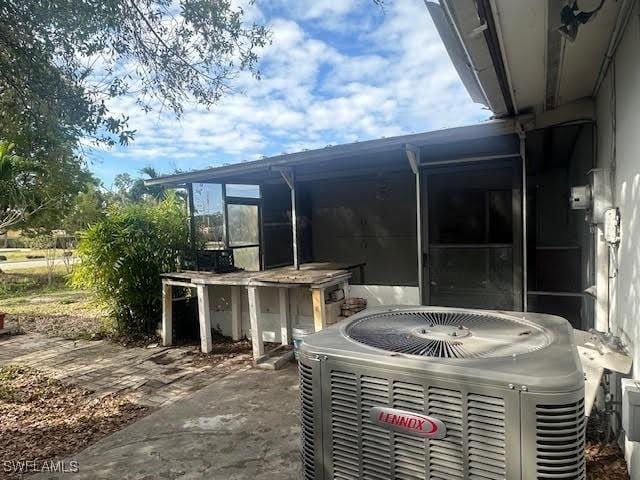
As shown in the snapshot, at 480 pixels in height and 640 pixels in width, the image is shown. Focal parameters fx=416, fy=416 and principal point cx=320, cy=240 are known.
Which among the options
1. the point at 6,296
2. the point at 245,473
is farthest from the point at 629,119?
the point at 6,296

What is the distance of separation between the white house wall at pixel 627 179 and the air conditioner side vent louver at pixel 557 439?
1.31 m

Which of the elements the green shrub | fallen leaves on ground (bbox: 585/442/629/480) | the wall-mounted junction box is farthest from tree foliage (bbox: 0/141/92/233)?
fallen leaves on ground (bbox: 585/442/629/480)

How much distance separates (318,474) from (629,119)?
242cm

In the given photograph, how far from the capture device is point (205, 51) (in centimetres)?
436

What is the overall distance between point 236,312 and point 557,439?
5336 millimetres

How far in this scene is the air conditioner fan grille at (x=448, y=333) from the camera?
1378 millimetres

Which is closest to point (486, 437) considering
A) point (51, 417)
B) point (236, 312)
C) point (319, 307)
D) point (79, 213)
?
point (319, 307)

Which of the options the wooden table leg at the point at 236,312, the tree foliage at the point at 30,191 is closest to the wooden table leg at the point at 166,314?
the wooden table leg at the point at 236,312

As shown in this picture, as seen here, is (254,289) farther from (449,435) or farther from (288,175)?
(449,435)

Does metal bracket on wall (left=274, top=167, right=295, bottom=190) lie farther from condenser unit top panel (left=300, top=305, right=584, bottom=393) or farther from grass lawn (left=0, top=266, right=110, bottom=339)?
grass lawn (left=0, top=266, right=110, bottom=339)

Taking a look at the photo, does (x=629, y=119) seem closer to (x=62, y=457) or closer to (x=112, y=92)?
(x=112, y=92)

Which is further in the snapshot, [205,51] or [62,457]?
[205,51]

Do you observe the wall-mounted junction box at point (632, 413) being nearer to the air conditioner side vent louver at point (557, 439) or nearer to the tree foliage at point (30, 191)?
the air conditioner side vent louver at point (557, 439)

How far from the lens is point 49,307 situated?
31.5ft
